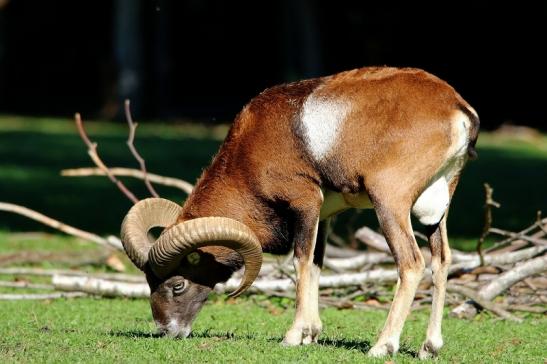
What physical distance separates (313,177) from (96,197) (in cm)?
1165

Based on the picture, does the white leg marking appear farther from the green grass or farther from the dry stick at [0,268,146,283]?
the dry stick at [0,268,146,283]

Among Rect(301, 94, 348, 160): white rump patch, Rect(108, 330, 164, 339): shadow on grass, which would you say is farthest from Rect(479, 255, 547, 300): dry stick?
Rect(108, 330, 164, 339): shadow on grass

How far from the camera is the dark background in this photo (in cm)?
3544

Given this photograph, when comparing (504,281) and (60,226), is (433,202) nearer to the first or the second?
(504,281)

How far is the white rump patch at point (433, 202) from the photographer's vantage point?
29.0 ft

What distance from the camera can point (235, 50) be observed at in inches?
1592

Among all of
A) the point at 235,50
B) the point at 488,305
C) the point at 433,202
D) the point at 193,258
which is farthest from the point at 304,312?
the point at 235,50

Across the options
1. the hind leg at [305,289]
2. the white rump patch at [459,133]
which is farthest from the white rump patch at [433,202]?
the hind leg at [305,289]

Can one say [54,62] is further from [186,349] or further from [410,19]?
[186,349]

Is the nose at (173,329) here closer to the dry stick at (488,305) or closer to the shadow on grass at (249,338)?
the shadow on grass at (249,338)

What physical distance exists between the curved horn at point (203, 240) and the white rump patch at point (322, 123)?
31.8 inches

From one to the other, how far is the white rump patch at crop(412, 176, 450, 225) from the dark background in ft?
82.3

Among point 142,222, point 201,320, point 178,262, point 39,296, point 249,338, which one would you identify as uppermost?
point 142,222

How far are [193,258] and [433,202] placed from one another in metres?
1.91
